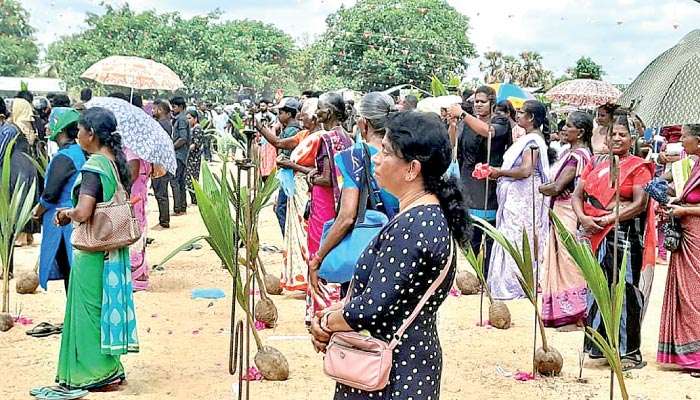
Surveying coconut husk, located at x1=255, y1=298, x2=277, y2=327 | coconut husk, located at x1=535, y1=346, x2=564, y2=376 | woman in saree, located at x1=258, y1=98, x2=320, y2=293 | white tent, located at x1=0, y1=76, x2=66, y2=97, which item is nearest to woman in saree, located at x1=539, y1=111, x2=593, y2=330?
coconut husk, located at x1=535, y1=346, x2=564, y2=376

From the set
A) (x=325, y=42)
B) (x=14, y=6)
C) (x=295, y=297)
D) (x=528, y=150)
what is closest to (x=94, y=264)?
(x=295, y=297)

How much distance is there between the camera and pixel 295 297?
791 centimetres

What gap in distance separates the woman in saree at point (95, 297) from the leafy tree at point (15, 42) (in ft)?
207

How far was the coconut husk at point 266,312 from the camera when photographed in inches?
260

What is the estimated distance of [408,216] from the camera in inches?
106

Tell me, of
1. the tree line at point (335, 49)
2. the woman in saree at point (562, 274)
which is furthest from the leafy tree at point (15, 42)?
the woman in saree at point (562, 274)

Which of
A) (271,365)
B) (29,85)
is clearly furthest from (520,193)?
(29,85)

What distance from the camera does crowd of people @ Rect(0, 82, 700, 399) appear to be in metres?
2.77

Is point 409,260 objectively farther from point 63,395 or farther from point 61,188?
point 61,188

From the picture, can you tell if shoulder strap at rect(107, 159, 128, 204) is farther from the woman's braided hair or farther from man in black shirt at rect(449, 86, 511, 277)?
man in black shirt at rect(449, 86, 511, 277)

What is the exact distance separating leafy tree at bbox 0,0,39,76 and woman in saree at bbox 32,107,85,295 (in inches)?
2426

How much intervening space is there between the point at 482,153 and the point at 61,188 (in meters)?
3.76

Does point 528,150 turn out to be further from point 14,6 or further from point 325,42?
point 14,6

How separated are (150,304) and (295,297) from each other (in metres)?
1.29
